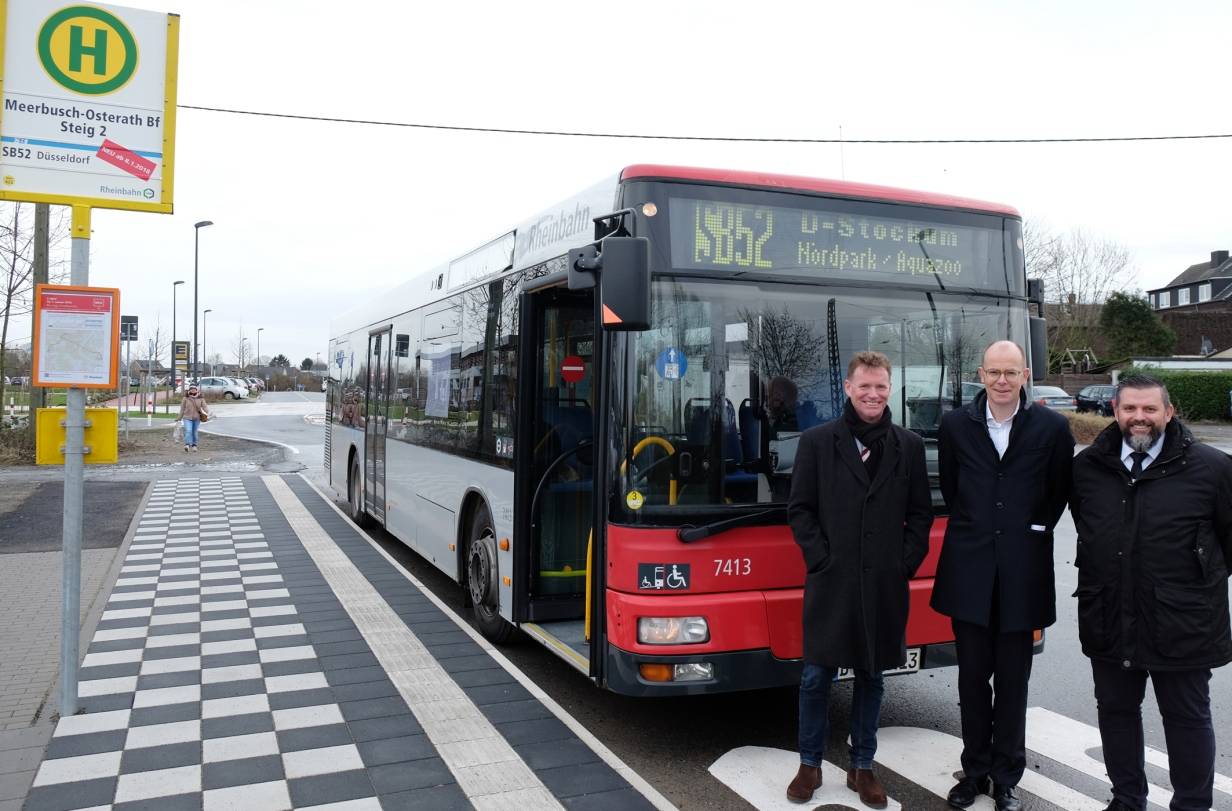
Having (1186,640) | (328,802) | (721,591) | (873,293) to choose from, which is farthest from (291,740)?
(1186,640)

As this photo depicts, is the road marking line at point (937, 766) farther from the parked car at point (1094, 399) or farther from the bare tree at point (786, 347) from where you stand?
the parked car at point (1094, 399)

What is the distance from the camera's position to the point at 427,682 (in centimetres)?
573

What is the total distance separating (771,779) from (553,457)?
2353 millimetres

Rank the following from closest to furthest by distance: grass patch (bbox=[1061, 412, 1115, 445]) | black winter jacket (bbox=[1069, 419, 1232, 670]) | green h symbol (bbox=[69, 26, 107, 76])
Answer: black winter jacket (bbox=[1069, 419, 1232, 670]) < green h symbol (bbox=[69, 26, 107, 76]) < grass patch (bbox=[1061, 412, 1115, 445])

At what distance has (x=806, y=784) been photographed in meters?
4.03

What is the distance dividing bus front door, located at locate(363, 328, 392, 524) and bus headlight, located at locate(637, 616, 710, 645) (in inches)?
245

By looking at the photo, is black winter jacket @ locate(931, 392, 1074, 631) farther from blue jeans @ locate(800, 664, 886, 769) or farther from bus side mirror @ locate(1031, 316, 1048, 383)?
bus side mirror @ locate(1031, 316, 1048, 383)

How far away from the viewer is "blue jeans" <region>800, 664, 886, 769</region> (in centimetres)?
404

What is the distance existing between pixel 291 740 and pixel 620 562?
6.52 ft

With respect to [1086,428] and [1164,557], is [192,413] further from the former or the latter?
[1086,428]

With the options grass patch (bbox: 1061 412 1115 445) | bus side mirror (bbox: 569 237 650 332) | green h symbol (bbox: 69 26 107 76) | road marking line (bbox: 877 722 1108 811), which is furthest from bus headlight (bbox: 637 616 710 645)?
grass patch (bbox: 1061 412 1115 445)

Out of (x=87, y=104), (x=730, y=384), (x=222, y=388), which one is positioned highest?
(x=87, y=104)

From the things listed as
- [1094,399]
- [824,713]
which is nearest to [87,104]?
[824,713]

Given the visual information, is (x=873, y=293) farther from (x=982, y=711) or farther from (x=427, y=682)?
(x=427, y=682)
